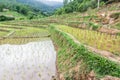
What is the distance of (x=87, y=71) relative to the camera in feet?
35.9

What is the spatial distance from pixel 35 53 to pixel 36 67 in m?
4.56

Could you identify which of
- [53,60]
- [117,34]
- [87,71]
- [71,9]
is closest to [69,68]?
[87,71]

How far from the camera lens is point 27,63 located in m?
16.8

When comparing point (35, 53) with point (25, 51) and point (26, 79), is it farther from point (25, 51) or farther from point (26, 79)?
point (26, 79)

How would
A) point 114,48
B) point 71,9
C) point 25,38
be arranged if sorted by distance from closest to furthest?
point 114,48 → point 25,38 → point 71,9

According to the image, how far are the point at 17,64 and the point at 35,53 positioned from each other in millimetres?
3814

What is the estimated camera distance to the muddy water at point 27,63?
1412 centimetres

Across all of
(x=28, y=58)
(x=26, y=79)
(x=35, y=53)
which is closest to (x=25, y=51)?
(x=35, y=53)

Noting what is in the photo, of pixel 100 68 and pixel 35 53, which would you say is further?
pixel 35 53

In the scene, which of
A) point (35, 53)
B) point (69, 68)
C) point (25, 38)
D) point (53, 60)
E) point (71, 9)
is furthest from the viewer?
point (71, 9)

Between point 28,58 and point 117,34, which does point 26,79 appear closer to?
point 28,58

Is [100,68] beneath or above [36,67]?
above

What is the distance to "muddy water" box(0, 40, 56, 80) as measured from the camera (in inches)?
556

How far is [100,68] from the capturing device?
34.3 feet
